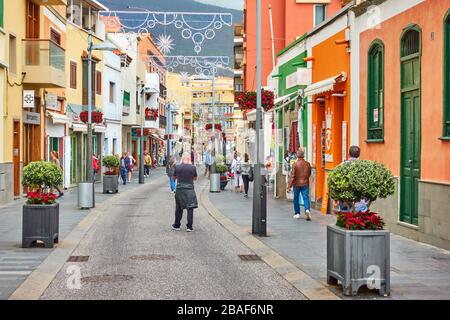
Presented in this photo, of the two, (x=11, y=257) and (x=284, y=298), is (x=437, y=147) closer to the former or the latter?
(x=284, y=298)

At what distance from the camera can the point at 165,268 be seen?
11602 millimetres

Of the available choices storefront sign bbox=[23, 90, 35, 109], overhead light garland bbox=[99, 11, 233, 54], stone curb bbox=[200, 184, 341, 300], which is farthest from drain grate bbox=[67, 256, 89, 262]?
overhead light garland bbox=[99, 11, 233, 54]

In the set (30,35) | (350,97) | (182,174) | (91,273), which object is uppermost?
(30,35)

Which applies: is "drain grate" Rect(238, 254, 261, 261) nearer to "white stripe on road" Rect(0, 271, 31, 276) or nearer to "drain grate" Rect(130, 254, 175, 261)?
"drain grate" Rect(130, 254, 175, 261)

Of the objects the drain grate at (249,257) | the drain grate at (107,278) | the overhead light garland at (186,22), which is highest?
the overhead light garland at (186,22)

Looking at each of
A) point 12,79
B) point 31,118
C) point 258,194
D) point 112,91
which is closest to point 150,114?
point 112,91

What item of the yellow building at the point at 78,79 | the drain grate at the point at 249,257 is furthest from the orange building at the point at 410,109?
the yellow building at the point at 78,79

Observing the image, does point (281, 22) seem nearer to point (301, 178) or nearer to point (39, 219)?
point (301, 178)

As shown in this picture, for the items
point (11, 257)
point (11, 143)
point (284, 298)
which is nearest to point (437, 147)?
point (284, 298)

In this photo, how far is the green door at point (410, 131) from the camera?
49.4 feet

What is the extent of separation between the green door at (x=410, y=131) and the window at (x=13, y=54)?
50.9 ft

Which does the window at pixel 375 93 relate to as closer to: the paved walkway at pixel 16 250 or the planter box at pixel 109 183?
the paved walkway at pixel 16 250
